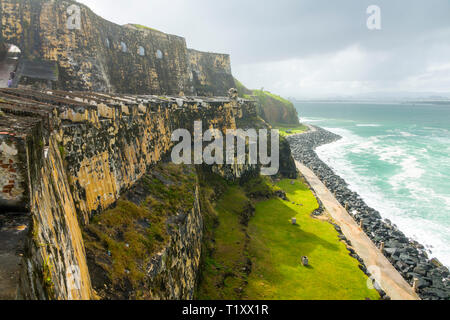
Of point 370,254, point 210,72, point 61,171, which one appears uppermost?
point 210,72

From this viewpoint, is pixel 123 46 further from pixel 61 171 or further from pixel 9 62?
pixel 61 171

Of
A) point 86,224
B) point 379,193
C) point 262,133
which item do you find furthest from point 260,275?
point 379,193

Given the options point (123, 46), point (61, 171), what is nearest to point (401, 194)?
point (123, 46)

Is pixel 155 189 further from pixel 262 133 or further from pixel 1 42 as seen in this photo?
pixel 262 133

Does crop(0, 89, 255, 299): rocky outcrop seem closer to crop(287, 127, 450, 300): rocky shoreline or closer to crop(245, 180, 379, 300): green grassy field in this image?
crop(245, 180, 379, 300): green grassy field

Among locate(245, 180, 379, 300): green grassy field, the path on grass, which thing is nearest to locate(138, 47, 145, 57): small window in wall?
locate(245, 180, 379, 300): green grassy field
